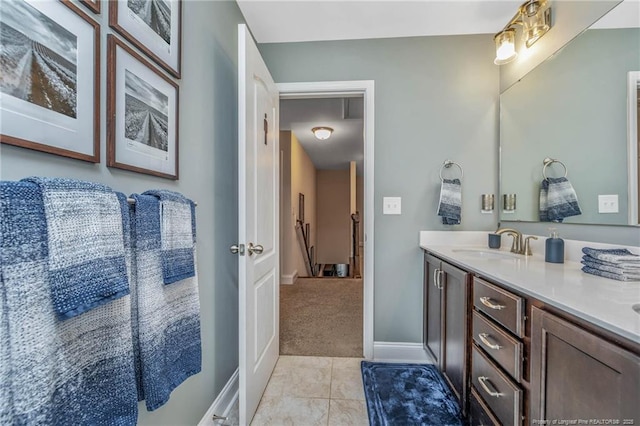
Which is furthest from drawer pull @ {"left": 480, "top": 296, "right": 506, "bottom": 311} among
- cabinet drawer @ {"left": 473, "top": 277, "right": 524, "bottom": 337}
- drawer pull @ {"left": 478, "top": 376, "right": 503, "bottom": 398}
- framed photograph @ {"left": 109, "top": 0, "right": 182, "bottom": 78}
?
framed photograph @ {"left": 109, "top": 0, "right": 182, "bottom": 78}

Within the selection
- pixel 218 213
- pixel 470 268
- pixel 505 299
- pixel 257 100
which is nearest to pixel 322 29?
pixel 257 100

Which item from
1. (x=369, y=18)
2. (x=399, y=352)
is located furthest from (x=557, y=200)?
(x=369, y=18)

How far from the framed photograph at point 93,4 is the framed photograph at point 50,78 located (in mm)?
33

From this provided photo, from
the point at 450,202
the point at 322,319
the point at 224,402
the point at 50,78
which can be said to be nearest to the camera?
the point at 50,78

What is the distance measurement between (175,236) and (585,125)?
1.97 meters

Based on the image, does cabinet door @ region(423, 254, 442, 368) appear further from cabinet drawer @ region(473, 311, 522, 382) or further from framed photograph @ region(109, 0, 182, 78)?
framed photograph @ region(109, 0, 182, 78)

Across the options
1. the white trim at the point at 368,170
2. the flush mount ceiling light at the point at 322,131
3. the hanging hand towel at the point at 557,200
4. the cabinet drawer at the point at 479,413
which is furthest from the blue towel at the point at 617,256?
the flush mount ceiling light at the point at 322,131

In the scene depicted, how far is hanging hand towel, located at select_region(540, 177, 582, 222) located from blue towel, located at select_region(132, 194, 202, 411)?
194 cm

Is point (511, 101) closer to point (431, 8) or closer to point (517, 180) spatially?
point (517, 180)

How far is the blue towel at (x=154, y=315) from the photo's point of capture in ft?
2.71

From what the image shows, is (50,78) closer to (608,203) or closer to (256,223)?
(256,223)

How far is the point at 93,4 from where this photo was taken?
750mm

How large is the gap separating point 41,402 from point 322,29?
2.27 metres

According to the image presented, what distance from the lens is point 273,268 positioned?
1.91 meters
